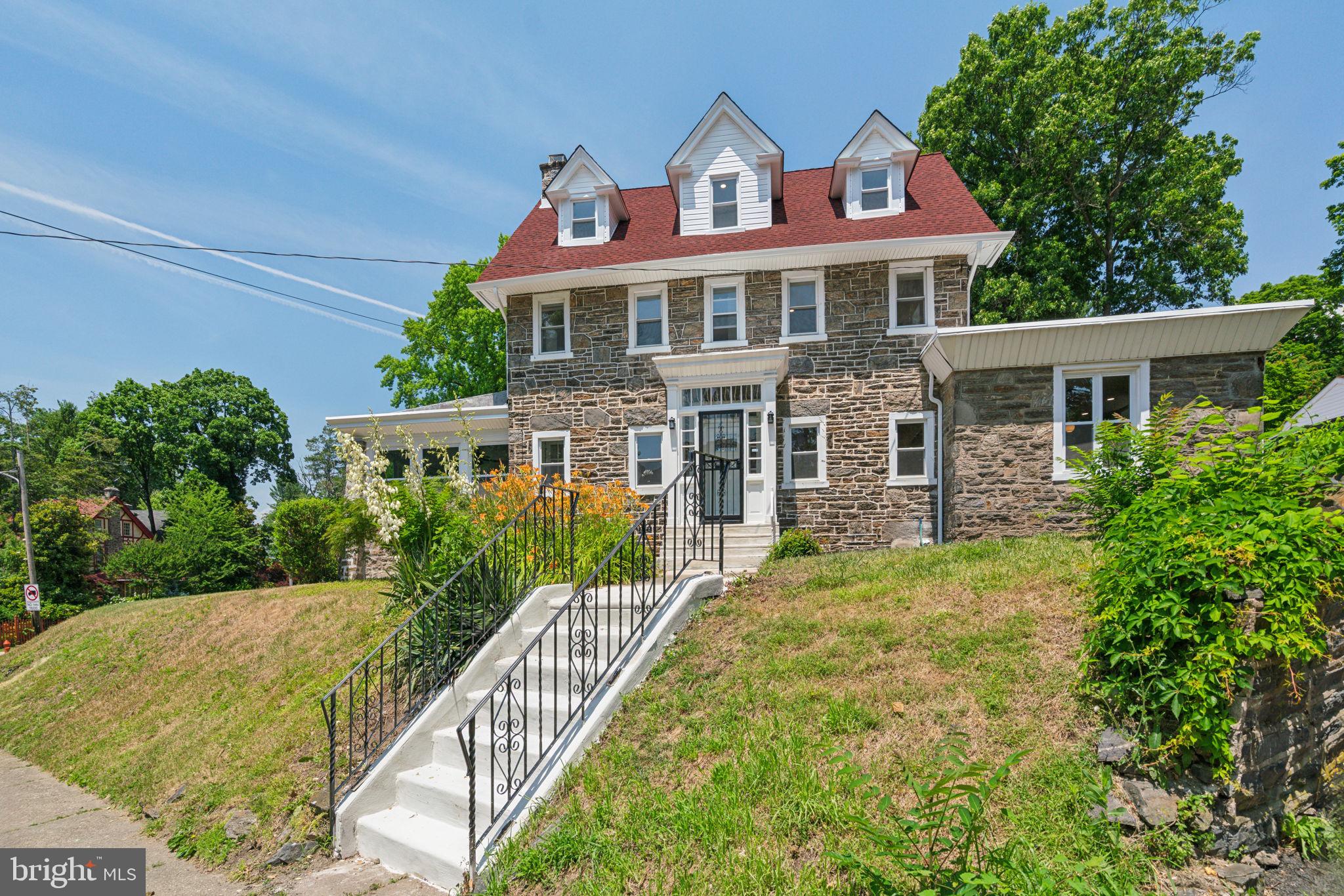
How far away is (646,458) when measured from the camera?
14070 millimetres

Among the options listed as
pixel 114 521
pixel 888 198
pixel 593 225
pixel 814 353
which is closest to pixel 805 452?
pixel 814 353

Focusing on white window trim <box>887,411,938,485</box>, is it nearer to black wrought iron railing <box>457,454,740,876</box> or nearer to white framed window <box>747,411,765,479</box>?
white framed window <box>747,411,765,479</box>

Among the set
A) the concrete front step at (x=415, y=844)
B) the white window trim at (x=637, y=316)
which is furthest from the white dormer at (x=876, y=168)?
the concrete front step at (x=415, y=844)

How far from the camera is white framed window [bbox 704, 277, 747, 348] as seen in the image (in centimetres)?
1388

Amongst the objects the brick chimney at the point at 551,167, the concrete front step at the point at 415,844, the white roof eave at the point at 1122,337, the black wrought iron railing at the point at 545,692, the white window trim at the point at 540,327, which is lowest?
the concrete front step at the point at 415,844

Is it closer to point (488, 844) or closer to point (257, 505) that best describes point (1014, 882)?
point (488, 844)

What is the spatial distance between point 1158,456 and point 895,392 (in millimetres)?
7577

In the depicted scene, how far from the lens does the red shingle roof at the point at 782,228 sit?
1347 cm

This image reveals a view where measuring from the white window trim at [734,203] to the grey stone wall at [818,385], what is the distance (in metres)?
1.50

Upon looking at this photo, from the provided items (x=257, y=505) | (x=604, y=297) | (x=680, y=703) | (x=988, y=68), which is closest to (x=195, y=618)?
(x=604, y=297)

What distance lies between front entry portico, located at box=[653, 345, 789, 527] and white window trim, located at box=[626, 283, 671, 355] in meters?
0.56

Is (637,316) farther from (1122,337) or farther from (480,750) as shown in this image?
(480,750)

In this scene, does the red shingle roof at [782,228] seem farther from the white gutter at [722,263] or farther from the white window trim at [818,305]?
the white window trim at [818,305]

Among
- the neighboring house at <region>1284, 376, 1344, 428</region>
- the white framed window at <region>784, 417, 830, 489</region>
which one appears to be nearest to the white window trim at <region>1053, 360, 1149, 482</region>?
the white framed window at <region>784, 417, 830, 489</region>
